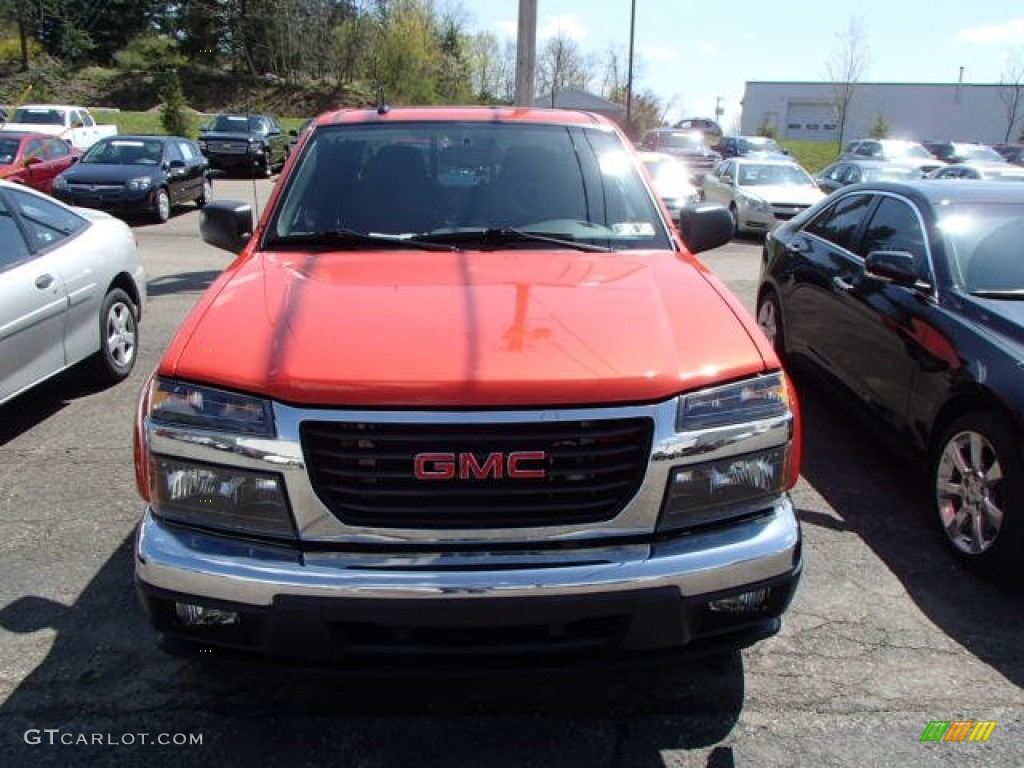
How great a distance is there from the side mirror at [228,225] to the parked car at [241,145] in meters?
20.5

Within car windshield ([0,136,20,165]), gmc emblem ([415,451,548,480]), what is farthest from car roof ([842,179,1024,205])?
car windshield ([0,136,20,165])

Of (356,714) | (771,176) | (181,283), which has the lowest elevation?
(181,283)

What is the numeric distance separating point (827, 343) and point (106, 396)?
4.87 metres

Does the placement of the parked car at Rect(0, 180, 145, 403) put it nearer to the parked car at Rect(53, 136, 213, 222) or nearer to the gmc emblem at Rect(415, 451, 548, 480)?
the gmc emblem at Rect(415, 451, 548, 480)

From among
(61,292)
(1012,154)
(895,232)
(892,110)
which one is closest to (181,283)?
(61,292)

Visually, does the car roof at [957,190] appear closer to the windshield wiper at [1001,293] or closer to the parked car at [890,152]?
the windshield wiper at [1001,293]

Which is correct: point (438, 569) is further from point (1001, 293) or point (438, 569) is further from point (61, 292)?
point (61, 292)

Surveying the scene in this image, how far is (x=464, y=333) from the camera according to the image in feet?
8.29

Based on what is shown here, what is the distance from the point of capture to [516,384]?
2266 millimetres

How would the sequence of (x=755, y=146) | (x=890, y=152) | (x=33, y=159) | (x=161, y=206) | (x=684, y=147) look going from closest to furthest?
1. (x=161, y=206)
2. (x=33, y=159)
3. (x=684, y=147)
4. (x=890, y=152)
5. (x=755, y=146)

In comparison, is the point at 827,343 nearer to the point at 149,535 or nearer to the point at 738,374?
the point at 738,374

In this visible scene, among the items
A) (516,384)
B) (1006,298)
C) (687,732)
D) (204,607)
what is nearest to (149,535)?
(204,607)

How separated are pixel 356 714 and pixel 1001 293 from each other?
3.53 meters

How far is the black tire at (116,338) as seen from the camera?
5.87 m
